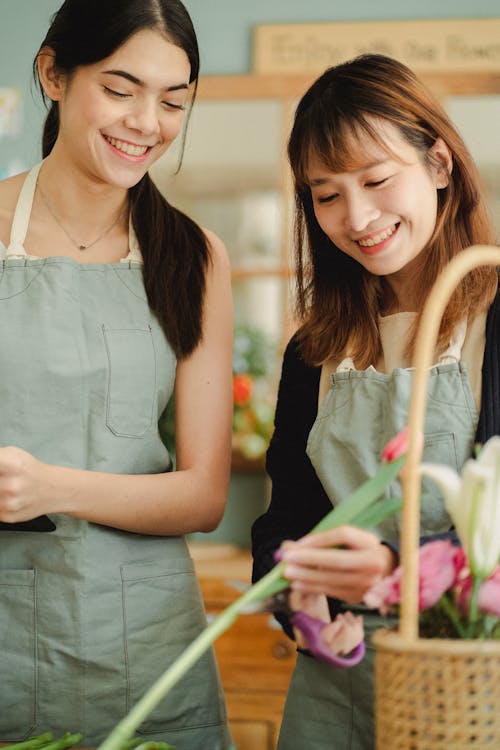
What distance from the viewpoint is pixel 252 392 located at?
137 inches

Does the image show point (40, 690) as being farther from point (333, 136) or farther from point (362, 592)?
point (333, 136)

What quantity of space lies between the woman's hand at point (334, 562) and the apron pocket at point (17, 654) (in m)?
0.67

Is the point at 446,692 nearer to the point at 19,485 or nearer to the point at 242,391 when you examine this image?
the point at 19,485

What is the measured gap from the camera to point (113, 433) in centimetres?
153

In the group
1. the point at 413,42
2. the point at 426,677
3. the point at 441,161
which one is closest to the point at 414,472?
the point at 426,677

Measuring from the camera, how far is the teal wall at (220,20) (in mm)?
3666

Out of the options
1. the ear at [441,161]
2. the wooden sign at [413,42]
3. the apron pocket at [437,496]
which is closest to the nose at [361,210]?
the ear at [441,161]

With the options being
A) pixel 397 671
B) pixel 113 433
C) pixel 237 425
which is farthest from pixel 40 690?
pixel 237 425

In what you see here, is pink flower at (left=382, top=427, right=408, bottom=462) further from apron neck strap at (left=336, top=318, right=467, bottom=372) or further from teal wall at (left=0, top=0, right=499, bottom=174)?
teal wall at (left=0, top=0, right=499, bottom=174)

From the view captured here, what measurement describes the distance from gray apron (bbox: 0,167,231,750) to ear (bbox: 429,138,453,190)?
0.51m

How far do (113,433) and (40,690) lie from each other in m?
0.39

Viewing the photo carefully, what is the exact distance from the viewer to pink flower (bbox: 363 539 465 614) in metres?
0.87

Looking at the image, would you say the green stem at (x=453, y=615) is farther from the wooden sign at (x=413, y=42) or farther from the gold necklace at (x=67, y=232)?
the wooden sign at (x=413, y=42)

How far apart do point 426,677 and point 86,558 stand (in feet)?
2.50
